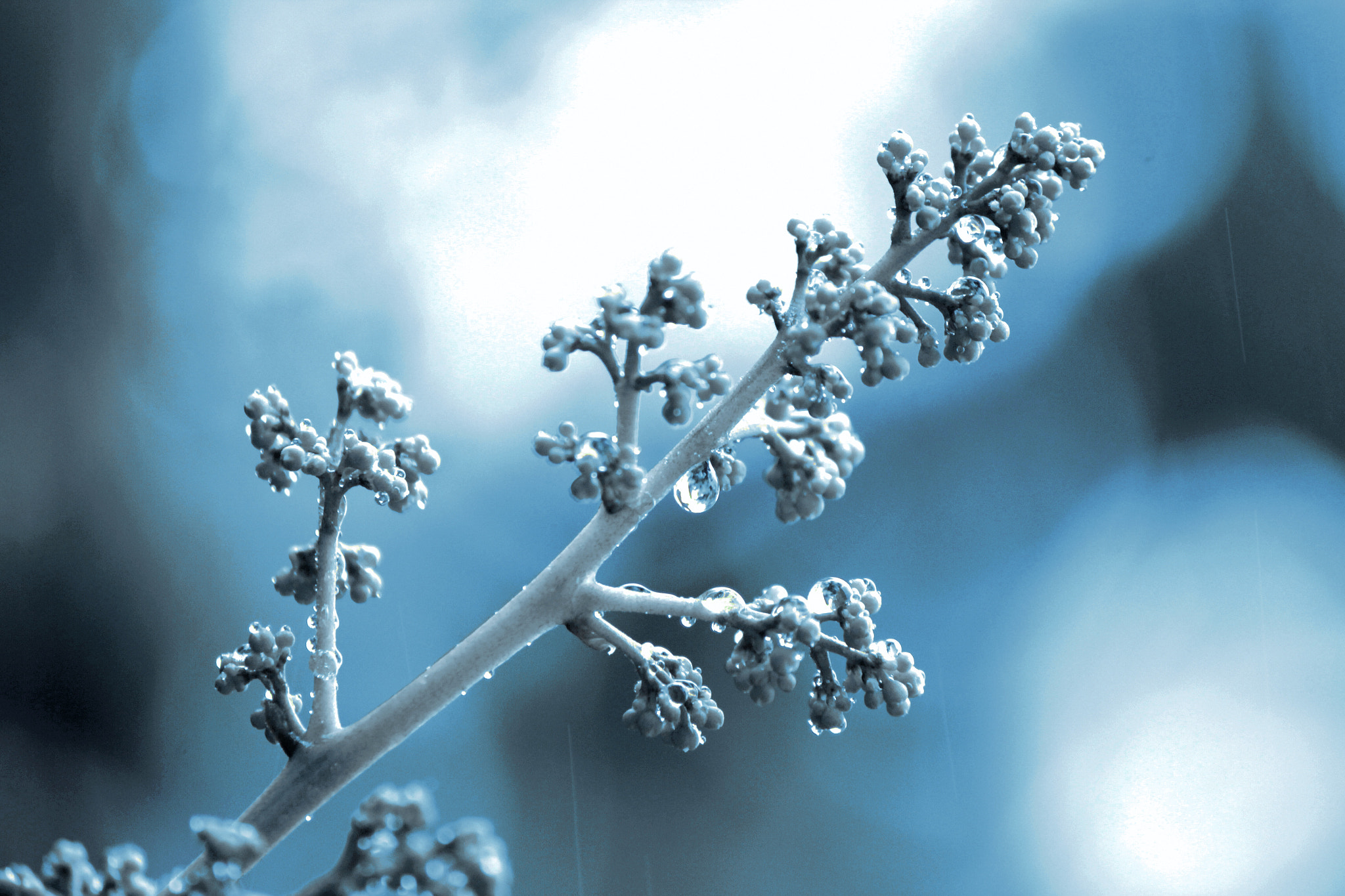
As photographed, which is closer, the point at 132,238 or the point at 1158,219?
the point at 132,238

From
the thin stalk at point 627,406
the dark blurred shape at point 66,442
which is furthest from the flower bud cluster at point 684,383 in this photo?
the dark blurred shape at point 66,442

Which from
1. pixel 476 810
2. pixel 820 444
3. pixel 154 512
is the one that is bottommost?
pixel 820 444

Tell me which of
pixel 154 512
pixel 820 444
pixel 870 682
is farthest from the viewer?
pixel 154 512

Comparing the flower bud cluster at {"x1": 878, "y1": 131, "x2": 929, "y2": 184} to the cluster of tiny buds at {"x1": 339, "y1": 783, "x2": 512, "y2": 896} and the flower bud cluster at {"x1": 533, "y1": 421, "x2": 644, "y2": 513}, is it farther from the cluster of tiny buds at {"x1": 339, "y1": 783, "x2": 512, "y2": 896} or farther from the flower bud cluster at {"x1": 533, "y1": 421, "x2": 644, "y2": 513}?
the cluster of tiny buds at {"x1": 339, "y1": 783, "x2": 512, "y2": 896}

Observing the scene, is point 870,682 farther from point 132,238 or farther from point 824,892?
point 132,238

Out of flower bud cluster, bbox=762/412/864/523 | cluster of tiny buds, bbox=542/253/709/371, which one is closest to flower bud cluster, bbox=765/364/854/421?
flower bud cluster, bbox=762/412/864/523

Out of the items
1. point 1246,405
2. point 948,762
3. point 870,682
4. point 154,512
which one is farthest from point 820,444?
point 1246,405

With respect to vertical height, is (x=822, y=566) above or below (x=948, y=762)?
above

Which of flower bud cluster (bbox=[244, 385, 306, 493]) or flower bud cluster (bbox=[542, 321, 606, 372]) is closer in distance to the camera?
flower bud cluster (bbox=[542, 321, 606, 372])
